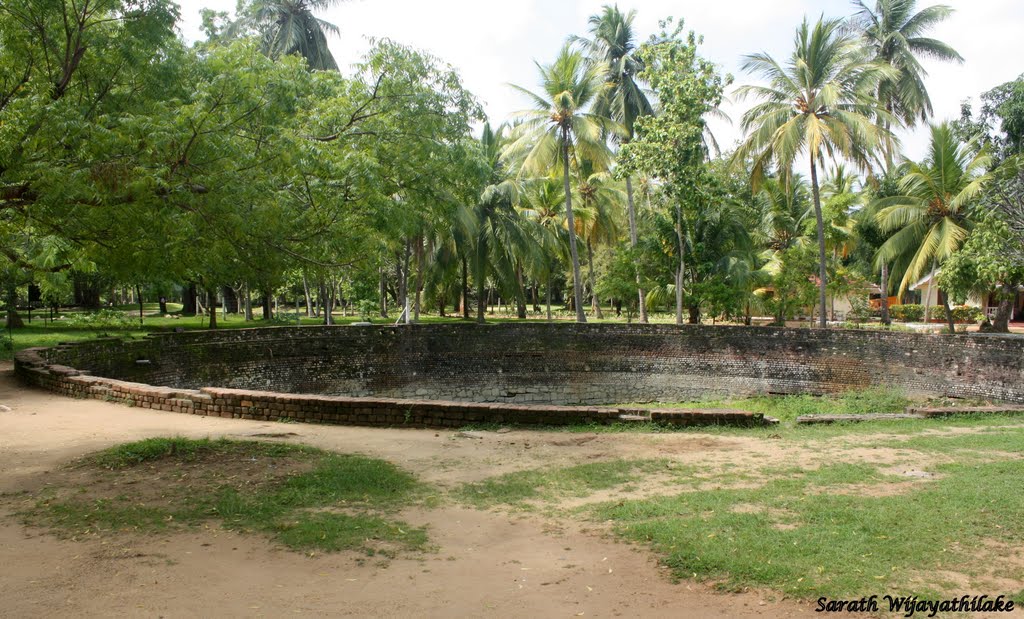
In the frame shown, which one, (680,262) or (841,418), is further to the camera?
(680,262)

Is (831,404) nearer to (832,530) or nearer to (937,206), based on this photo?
(832,530)

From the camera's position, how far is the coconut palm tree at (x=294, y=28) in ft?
91.5

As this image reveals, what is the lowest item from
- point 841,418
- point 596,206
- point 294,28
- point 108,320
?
point 841,418

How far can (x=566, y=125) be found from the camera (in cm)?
2328

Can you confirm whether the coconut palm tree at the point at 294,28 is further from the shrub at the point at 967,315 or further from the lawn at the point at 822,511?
the shrub at the point at 967,315

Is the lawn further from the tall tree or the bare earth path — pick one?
the tall tree

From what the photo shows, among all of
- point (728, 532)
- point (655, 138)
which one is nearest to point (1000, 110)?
point (655, 138)

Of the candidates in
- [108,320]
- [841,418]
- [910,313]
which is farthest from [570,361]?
[910,313]

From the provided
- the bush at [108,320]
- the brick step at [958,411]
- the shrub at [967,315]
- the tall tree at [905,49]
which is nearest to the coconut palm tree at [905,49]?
the tall tree at [905,49]

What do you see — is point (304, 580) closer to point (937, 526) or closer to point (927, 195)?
point (937, 526)

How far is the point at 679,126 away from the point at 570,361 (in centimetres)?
801

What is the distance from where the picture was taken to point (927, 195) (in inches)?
977

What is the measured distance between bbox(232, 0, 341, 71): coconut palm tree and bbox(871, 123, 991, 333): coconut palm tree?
2296 cm

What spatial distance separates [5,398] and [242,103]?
735 cm
